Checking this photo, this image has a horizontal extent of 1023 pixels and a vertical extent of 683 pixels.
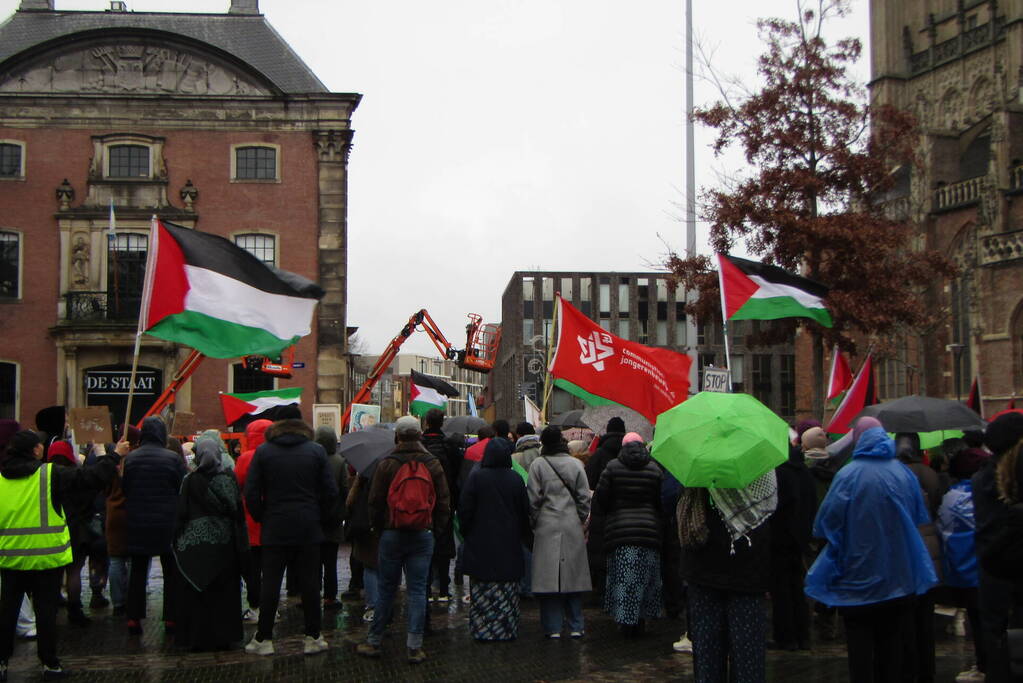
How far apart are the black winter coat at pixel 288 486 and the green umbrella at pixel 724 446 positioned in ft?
11.7

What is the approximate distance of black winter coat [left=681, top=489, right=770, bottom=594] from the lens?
6523 millimetres

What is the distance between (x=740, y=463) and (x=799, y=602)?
4.01 metres

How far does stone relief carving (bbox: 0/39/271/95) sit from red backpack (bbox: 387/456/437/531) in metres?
27.0

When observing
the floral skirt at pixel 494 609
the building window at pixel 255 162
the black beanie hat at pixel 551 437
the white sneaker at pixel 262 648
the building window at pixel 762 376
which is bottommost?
the white sneaker at pixel 262 648

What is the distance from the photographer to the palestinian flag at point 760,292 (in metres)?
14.1

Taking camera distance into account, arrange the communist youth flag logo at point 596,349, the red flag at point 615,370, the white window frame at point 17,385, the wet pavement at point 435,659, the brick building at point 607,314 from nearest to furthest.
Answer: the wet pavement at point 435,659, the red flag at point 615,370, the communist youth flag logo at point 596,349, the white window frame at point 17,385, the brick building at point 607,314

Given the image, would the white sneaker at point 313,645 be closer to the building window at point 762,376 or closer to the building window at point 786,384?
the building window at point 762,376

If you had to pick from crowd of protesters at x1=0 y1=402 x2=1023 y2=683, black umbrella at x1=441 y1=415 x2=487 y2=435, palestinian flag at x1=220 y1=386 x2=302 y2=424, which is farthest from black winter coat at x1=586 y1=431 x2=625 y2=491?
palestinian flag at x1=220 y1=386 x2=302 y2=424

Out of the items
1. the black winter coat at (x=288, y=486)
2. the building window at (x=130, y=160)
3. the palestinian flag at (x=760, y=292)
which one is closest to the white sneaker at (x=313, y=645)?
the black winter coat at (x=288, y=486)

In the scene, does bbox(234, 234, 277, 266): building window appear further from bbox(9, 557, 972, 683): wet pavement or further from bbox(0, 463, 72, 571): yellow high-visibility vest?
bbox(0, 463, 72, 571): yellow high-visibility vest

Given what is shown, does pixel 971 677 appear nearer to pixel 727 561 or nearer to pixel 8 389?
pixel 727 561

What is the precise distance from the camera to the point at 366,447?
37.7 feet

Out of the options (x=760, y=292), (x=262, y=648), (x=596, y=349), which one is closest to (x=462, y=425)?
(x=596, y=349)

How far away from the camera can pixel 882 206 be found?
74.0 ft
